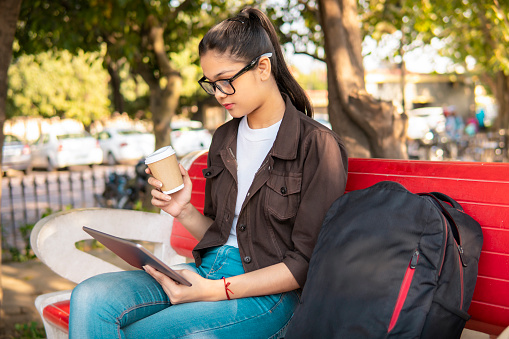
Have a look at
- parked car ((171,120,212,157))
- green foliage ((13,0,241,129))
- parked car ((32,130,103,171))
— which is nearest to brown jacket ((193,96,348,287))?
green foliage ((13,0,241,129))

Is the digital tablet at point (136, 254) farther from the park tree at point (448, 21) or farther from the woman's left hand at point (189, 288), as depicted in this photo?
the park tree at point (448, 21)

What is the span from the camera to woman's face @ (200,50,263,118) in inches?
76.4

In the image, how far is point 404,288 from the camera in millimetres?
1488

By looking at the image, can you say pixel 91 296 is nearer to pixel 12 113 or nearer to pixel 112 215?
pixel 112 215

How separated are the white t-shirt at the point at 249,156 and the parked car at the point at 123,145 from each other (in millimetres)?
19124

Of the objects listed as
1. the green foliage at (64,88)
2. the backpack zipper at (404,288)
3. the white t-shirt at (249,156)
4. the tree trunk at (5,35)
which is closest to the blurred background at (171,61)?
the tree trunk at (5,35)

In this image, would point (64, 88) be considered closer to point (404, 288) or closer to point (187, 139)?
point (187, 139)

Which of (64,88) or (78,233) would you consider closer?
(78,233)

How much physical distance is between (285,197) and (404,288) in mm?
582

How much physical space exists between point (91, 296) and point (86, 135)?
65.3 feet

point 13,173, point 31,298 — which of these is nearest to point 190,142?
point 13,173

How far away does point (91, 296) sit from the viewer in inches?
71.1

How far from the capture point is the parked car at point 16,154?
19.6 meters

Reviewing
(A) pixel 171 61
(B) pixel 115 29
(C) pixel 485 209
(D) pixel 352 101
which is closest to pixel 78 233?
(C) pixel 485 209
